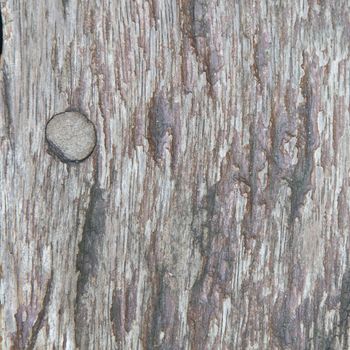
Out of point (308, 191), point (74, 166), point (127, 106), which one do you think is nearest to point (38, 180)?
point (74, 166)

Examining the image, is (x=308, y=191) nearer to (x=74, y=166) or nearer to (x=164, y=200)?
(x=164, y=200)

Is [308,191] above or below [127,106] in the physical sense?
below

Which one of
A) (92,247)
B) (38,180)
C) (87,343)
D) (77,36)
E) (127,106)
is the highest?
(77,36)
